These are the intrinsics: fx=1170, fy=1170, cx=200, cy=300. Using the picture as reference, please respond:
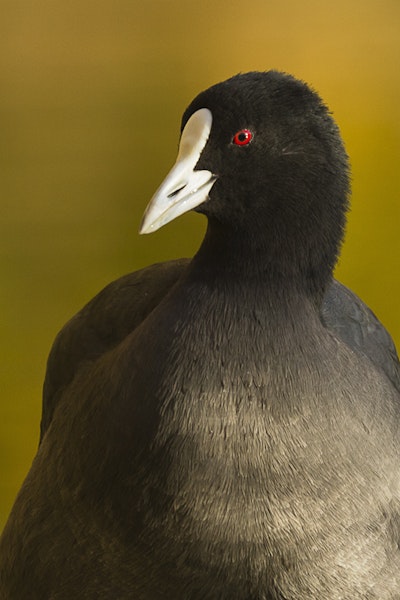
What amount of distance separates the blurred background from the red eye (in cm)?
61

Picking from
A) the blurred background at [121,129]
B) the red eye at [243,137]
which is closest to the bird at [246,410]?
the red eye at [243,137]

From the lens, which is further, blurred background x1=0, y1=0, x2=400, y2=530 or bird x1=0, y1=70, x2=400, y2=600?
blurred background x1=0, y1=0, x2=400, y2=530

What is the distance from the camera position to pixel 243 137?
1.04 meters

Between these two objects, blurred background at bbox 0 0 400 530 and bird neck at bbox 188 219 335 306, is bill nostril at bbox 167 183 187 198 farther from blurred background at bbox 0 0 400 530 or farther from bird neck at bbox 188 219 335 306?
blurred background at bbox 0 0 400 530

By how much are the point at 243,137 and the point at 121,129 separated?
0.65 m

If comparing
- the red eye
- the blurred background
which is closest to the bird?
the red eye

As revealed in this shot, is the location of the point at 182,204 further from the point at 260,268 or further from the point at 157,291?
the point at 157,291

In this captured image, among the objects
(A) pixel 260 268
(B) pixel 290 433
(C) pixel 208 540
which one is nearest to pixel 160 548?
(C) pixel 208 540

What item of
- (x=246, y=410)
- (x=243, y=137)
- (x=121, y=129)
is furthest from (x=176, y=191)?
(x=121, y=129)

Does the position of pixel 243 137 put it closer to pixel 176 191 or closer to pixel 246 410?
pixel 176 191

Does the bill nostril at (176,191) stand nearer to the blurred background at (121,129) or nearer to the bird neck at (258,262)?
the bird neck at (258,262)

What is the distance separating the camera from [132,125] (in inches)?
65.4

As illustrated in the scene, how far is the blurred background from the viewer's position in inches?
63.2

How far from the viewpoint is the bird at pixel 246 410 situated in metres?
1.04
